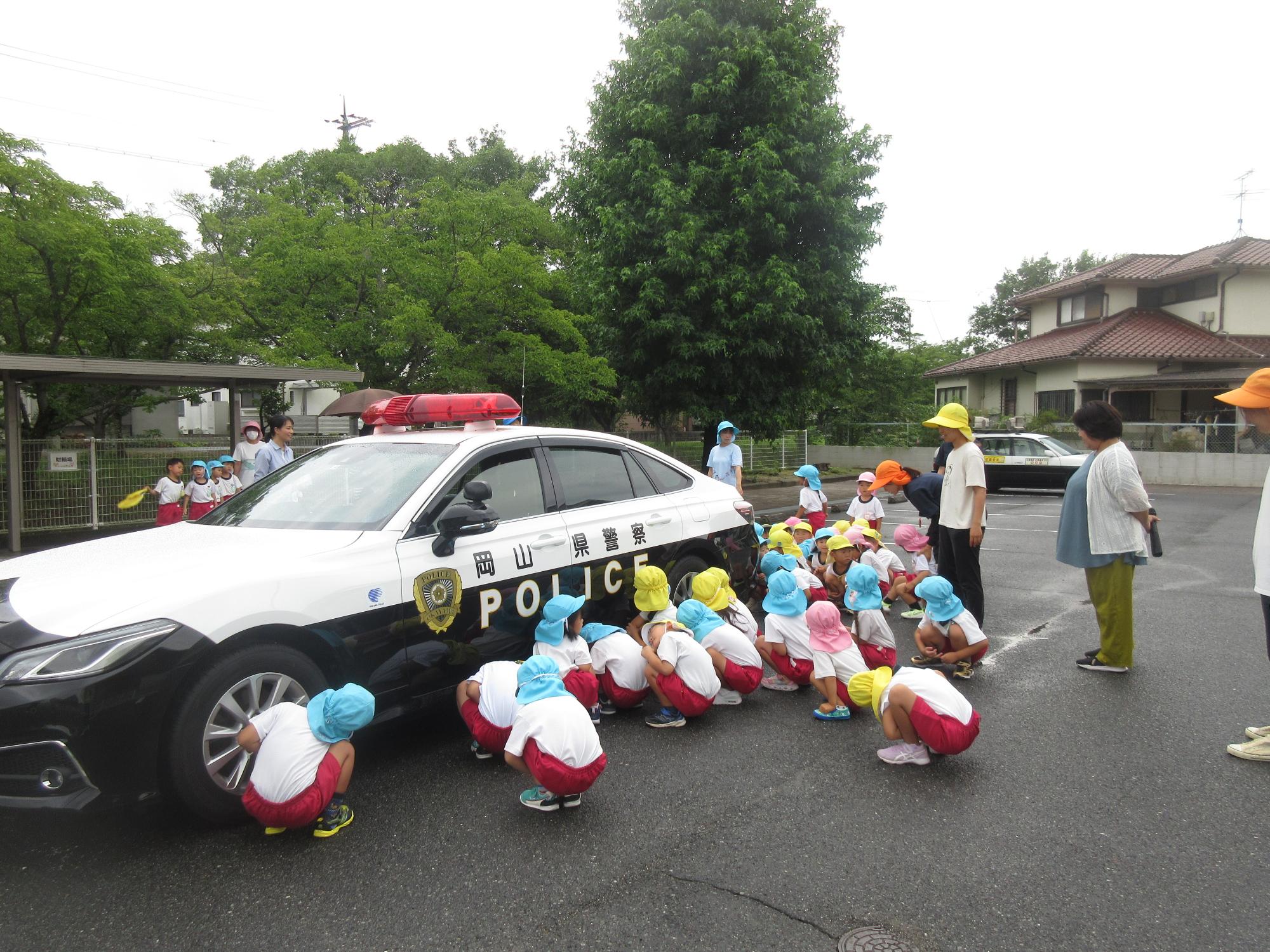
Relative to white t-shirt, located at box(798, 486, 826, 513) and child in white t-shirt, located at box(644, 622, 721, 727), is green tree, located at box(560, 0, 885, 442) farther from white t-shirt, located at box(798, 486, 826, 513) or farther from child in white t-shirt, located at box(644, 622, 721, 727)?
child in white t-shirt, located at box(644, 622, 721, 727)

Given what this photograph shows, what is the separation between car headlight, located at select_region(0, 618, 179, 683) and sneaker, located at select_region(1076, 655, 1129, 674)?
525 cm

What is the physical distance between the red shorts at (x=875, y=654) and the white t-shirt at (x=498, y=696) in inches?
86.1

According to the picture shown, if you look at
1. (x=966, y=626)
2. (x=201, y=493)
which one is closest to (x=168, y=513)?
(x=201, y=493)

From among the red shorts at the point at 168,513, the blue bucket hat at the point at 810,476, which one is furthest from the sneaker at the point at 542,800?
the red shorts at the point at 168,513

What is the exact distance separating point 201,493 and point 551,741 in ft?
23.5

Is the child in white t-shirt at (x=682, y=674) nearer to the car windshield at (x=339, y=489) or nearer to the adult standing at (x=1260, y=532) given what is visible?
the car windshield at (x=339, y=489)

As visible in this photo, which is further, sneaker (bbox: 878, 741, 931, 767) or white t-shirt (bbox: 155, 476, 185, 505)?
white t-shirt (bbox: 155, 476, 185, 505)

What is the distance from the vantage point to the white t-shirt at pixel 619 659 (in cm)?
424

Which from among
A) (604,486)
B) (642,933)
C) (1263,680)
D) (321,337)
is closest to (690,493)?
(604,486)

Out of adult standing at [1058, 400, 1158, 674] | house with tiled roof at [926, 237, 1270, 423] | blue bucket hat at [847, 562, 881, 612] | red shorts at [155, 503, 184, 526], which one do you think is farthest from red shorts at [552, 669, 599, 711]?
house with tiled roof at [926, 237, 1270, 423]

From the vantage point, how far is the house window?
86.8 feet

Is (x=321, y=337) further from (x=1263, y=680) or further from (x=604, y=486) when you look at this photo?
(x=1263, y=680)

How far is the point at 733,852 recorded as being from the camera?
299 centimetres

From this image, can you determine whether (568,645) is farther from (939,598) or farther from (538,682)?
(939,598)
